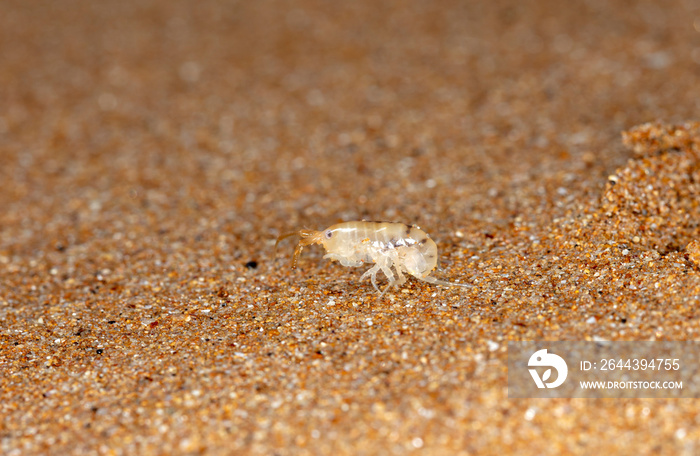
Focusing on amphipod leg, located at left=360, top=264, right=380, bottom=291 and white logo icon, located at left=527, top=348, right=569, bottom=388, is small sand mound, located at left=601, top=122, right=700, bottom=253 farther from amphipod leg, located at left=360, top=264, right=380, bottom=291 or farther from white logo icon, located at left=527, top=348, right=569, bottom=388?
amphipod leg, located at left=360, top=264, right=380, bottom=291

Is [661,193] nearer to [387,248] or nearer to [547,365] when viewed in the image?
[547,365]

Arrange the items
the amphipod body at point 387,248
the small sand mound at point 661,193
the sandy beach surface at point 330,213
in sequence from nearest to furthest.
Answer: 1. the sandy beach surface at point 330,213
2. the amphipod body at point 387,248
3. the small sand mound at point 661,193

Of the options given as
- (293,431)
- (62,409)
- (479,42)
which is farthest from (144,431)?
(479,42)

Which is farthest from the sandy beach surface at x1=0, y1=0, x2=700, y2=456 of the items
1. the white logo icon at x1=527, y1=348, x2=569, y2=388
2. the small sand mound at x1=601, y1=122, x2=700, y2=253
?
the white logo icon at x1=527, y1=348, x2=569, y2=388

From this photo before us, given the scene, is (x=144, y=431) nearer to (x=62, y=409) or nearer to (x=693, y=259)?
(x=62, y=409)

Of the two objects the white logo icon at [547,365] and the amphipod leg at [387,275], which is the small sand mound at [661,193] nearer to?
the white logo icon at [547,365]

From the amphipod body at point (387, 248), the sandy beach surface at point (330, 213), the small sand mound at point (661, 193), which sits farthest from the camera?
the small sand mound at point (661, 193)

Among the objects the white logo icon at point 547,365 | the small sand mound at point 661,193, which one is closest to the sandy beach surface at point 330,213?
the small sand mound at point 661,193
